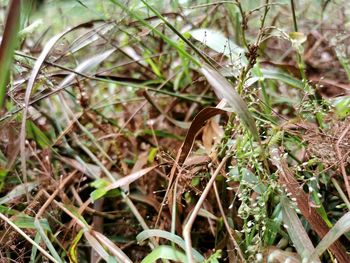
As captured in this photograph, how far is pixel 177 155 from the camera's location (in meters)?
0.62

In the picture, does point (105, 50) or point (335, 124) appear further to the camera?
point (105, 50)

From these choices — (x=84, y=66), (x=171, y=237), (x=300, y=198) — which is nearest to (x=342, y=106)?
(x=300, y=198)

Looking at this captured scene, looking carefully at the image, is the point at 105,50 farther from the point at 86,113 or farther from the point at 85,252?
the point at 85,252

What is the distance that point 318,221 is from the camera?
1.98 feet

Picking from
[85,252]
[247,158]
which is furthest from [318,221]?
[85,252]

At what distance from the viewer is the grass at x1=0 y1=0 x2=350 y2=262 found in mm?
588

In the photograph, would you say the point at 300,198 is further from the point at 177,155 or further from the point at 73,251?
the point at 73,251

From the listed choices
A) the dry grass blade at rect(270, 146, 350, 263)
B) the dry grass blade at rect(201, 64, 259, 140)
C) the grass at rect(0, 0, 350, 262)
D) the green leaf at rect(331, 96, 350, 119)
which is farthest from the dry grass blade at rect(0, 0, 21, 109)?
the green leaf at rect(331, 96, 350, 119)

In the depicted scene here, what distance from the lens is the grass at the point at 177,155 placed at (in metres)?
0.59

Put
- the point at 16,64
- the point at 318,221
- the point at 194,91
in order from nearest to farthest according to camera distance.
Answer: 1. the point at 318,221
2. the point at 16,64
3. the point at 194,91

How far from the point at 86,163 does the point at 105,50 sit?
8.5 inches

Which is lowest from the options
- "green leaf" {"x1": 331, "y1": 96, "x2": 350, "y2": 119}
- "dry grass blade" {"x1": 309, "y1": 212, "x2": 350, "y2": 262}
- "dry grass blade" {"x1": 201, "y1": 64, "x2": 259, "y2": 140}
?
"dry grass blade" {"x1": 309, "y1": 212, "x2": 350, "y2": 262}

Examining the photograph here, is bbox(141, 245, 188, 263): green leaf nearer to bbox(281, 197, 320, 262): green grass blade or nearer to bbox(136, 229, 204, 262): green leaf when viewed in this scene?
bbox(136, 229, 204, 262): green leaf

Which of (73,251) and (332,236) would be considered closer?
(332,236)
